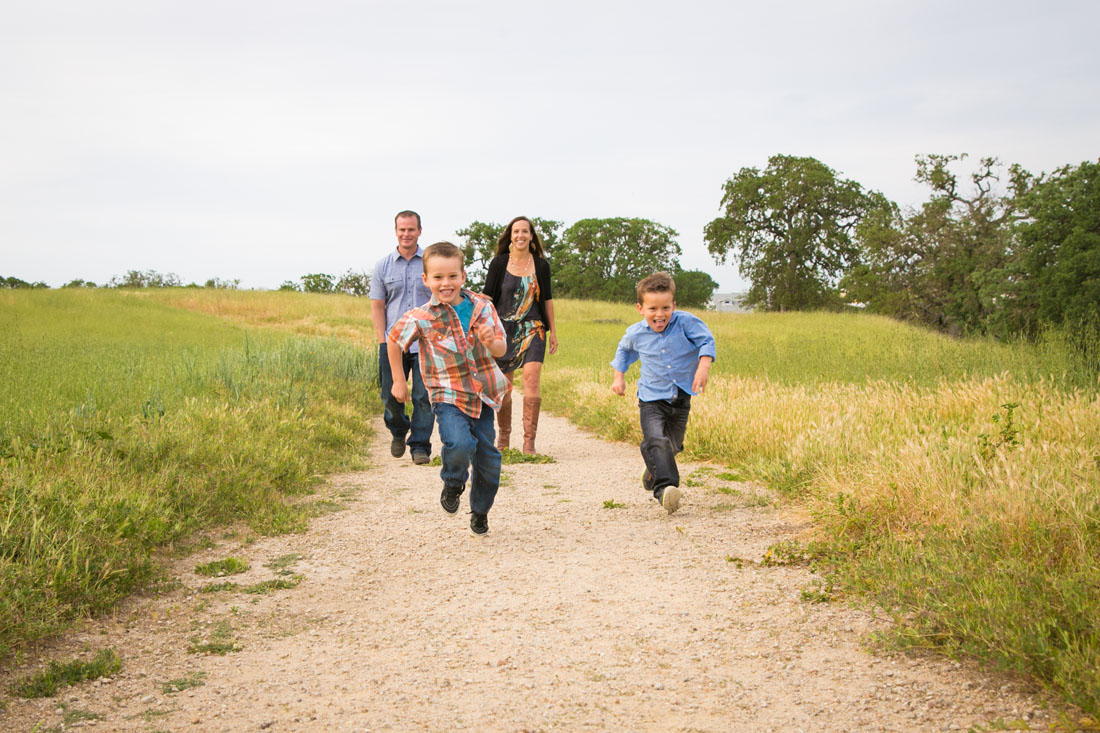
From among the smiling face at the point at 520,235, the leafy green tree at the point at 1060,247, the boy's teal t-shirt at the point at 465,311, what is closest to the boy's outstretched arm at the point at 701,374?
the boy's teal t-shirt at the point at 465,311

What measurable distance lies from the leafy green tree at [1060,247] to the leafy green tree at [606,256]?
1877 inches

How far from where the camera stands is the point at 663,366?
595 cm

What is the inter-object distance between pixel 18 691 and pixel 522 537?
2907 millimetres

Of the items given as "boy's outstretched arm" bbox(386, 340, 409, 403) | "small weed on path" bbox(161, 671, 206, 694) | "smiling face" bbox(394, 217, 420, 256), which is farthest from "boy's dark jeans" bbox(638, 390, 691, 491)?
"small weed on path" bbox(161, 671, 206, 694)

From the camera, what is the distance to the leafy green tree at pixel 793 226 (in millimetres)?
53000

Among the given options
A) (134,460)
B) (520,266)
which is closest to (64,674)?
(134,460)

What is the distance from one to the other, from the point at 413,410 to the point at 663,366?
292 cm

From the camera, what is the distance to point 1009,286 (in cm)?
3123

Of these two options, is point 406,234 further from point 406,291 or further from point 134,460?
point 134,460

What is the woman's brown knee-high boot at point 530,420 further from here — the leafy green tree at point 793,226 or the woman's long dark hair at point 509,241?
the leafy green tree at point 793,226

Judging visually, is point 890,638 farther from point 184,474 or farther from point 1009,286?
point 1009,286

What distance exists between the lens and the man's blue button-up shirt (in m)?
7.65

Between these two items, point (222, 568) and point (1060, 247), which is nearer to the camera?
point (222, 568)

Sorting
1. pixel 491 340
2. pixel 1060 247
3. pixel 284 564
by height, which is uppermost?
pixel 1060 247
